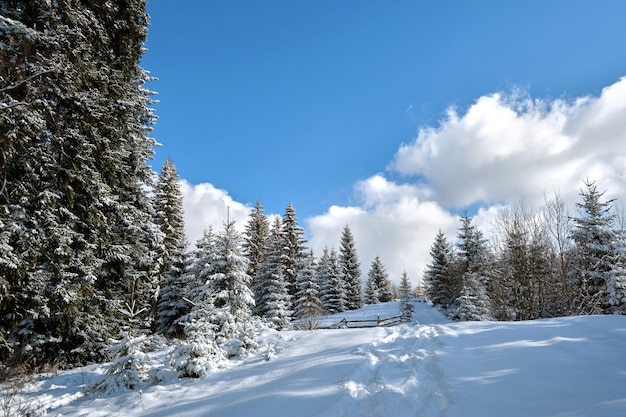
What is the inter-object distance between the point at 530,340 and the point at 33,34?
13804 millimetres

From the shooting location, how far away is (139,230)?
12.7 m

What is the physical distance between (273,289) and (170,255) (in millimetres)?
8430

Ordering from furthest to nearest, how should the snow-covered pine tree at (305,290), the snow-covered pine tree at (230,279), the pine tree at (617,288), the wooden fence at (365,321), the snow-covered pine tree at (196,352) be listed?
the snow-covered pine tree at (305,290)
the wooden fence at (365,321)
the pine tree at (617,288)
the snow-covered pine tree at (230,279)
the snow-covered pine tree at (196,352)

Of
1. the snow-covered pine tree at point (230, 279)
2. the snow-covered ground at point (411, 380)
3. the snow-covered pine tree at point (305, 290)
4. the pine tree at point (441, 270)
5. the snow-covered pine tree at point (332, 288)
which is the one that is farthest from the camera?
the snow-covered pine tree at point (332, 288)

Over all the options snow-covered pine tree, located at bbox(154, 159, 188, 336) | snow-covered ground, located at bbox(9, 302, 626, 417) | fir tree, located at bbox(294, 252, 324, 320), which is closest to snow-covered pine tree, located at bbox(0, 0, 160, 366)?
snow-covered ground, located at bbox(9, 302, 626, 417)

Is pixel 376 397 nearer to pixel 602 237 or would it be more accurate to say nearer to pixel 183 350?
pixel 183 350

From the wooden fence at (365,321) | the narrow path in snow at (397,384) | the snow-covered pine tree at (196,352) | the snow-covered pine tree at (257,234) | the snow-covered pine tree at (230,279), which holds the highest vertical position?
the snow-covered pine tree at (257,234)

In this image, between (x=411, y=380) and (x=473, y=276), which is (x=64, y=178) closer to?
(x=411, y=380)

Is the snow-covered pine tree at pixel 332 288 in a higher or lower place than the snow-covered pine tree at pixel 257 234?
lower

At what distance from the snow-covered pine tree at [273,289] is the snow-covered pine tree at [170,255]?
623 centimetres

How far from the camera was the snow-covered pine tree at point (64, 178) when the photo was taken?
8164 mm

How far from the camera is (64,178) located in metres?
9.59

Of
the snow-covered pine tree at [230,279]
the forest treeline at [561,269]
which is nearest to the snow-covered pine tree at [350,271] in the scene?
the forest treeline at [561,269]

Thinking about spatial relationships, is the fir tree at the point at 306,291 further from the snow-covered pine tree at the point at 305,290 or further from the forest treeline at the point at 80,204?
the forest treeline at the point at 80,204
